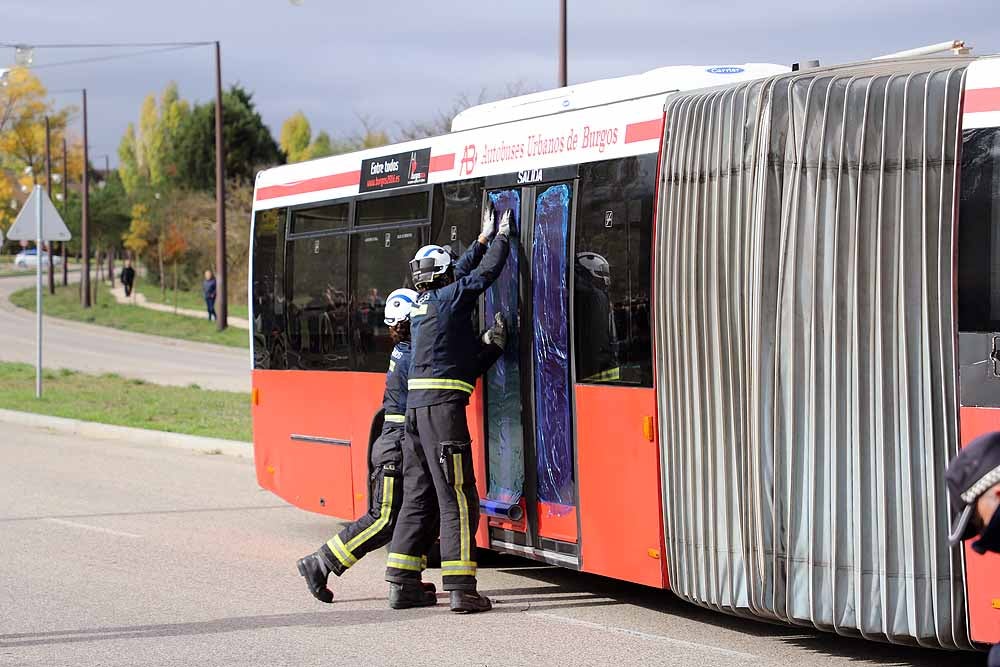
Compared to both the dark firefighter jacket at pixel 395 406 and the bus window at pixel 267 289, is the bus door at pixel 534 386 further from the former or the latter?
the bus window at pixel 267 289

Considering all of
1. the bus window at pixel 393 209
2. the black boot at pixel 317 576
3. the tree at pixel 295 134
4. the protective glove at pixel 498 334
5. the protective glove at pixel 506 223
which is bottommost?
the black boot at pixel 317 576

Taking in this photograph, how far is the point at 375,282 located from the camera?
380 inches

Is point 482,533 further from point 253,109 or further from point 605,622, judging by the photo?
point 253,109

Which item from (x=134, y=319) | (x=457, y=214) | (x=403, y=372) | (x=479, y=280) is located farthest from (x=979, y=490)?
(x=134, y=319)

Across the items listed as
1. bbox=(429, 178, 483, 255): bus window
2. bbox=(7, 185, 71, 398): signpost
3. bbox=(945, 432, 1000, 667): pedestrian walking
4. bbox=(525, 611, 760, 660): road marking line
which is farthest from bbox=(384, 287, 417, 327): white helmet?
bbox=(7, 185, 71, 398): signpost

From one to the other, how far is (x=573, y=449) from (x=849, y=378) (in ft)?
6.46

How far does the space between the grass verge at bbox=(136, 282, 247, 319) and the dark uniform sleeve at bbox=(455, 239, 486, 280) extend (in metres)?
35.6

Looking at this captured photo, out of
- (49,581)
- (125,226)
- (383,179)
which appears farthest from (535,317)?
(125,226)

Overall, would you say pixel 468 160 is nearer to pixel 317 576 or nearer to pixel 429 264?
pixel 429 264

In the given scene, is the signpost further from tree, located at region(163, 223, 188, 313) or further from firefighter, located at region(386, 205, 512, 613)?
tree, located at region(163, 223, 188, 313)

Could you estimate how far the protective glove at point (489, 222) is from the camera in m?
8.22

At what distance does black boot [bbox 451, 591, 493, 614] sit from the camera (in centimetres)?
779

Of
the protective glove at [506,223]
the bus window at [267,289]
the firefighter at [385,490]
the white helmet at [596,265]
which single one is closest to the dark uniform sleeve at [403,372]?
the firefighter at [385,490]

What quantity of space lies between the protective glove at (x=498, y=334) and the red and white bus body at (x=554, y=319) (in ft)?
0.30
